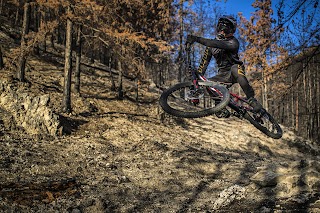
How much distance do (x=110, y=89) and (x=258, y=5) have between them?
12872mm

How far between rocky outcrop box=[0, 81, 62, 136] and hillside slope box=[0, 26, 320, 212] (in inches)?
12.6

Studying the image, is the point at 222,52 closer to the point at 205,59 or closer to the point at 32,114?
the point at 205,59

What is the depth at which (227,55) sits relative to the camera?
4.07 meters

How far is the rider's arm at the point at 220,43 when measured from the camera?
3562mm

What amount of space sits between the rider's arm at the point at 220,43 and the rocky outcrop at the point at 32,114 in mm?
8510

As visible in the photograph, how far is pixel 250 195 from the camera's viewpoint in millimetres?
7508

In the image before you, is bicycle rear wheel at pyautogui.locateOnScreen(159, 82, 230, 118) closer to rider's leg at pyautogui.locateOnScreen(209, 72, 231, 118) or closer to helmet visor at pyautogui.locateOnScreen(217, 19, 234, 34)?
rider's leg at pyautogui.locateOnScreen(209, 72, 231, 118)

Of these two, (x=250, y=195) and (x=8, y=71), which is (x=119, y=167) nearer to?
(x=250, y=195)

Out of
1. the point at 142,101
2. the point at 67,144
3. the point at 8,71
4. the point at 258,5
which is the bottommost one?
the point at 67,144

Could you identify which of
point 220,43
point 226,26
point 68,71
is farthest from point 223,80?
point 68,71

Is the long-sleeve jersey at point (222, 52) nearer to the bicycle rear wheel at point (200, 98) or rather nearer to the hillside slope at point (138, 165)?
the bicycle rear wheel at point (200, 98)

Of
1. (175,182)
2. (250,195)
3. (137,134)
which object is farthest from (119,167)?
(250,195)

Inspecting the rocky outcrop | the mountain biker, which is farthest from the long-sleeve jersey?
the rocky outcrop

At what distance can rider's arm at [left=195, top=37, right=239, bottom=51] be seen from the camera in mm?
Result: 3562
